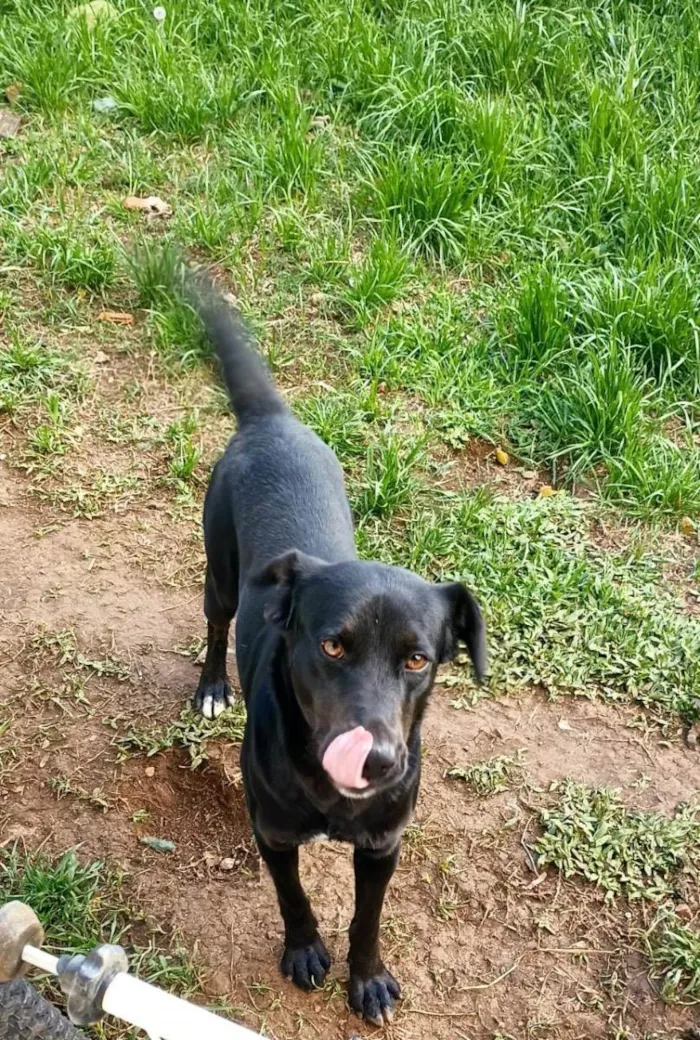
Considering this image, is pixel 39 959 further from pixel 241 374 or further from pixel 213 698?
pixel 241 374

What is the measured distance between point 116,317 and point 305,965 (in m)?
3.10

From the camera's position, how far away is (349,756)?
7.09 feet

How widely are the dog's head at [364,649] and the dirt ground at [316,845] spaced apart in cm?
90

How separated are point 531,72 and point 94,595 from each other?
3.77 metres

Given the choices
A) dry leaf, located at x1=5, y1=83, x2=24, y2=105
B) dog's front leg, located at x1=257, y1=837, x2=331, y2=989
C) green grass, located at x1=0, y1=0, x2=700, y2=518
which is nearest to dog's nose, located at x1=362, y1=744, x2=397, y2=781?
dog's front leg, located at x1=257, y1=837, x2=331, y2=989

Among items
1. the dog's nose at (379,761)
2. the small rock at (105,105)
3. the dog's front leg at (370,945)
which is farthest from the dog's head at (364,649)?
the small rock at (105,105)

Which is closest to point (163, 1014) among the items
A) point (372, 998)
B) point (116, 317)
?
point (372, 998)

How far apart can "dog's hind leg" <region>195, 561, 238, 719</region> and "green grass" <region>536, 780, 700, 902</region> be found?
1.07 meters

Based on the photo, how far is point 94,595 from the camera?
3895mm

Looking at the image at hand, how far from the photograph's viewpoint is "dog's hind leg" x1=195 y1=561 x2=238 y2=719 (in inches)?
135

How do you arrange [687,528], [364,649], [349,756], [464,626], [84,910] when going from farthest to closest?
[687,528], [84,910], [464,626], [364,649], [349,756]

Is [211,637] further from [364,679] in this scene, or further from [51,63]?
[51,63]

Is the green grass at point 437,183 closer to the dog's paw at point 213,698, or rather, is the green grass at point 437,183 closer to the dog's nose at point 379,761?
the dog's paw at point 213,698

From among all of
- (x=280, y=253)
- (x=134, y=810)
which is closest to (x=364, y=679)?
(x=134, y=810)
